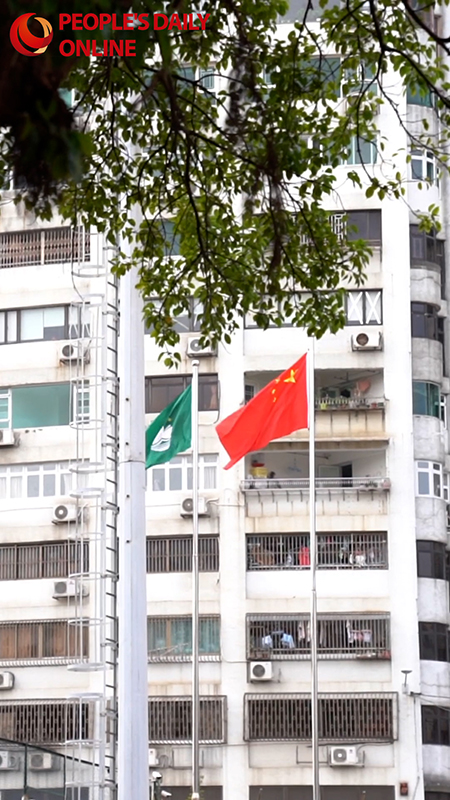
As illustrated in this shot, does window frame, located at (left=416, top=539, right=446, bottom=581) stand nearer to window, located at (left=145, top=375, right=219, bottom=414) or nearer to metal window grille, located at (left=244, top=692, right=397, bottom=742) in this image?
metal window grille, located at (left=244, top=692, right=397, bottom=742)

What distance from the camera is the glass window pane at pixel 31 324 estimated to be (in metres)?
36.0

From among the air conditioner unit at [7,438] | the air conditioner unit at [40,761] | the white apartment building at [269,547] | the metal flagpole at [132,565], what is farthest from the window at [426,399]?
the metal flagpole at [132,565]

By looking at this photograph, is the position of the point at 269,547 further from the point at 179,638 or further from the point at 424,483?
the point at 424,483

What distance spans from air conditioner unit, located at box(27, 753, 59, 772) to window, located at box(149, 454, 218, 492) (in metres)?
17.0

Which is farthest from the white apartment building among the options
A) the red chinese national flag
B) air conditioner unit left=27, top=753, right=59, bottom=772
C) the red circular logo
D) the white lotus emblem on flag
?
the red circular logo

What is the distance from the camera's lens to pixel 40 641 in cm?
3438

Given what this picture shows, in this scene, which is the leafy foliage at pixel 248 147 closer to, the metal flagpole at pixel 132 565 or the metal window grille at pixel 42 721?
the metal flagpole at pixel 132 565

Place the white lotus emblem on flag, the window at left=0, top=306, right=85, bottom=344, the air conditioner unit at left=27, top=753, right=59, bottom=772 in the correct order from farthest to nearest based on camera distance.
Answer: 1. the window at left=0, top=306, right=85, bottom=344
2. the white lotus emblem on flag
3. the air conditioner unit at left=27, top=753, right=59, bottom=772

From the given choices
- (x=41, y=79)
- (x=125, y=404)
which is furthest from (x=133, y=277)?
(x=41, y=79)

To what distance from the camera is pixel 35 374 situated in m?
35.6

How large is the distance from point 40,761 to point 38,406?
64.0 ft

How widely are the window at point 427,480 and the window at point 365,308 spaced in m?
3.28

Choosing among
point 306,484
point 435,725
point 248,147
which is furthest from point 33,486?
point 248,147

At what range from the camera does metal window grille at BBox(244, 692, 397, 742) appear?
108 feet
